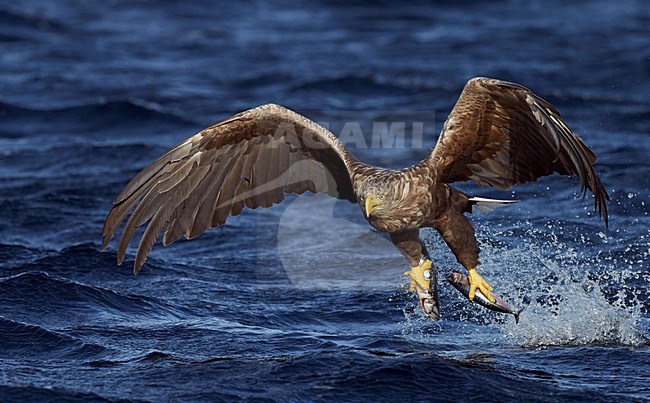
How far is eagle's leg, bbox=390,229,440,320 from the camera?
22.6ft

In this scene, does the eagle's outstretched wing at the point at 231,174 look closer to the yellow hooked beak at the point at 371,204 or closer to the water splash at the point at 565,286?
the yellow hooked beak at the point at 371,204

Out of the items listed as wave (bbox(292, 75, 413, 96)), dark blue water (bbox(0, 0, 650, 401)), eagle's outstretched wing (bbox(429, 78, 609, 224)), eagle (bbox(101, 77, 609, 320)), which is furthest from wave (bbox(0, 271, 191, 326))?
wave (bbox(292, 75, 413, 96))

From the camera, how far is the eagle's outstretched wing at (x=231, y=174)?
7230 mm

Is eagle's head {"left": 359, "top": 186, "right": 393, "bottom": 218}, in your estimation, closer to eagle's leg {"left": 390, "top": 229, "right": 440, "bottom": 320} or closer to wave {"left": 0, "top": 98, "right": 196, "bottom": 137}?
eagle's leg {"left": 390, "top": 229, "right": 440, "bottom": 320}

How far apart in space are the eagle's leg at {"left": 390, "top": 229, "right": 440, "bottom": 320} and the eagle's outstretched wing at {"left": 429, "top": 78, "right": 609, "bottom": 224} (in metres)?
0.44

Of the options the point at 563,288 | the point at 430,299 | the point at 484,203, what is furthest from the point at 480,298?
the point at 563,288

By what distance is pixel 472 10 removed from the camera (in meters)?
19.9

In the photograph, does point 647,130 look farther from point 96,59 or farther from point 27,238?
point 96,59

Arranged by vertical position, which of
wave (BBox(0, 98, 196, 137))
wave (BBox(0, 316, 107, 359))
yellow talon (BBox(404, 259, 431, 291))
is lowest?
wave (BBox(0, 316, 107, 359))

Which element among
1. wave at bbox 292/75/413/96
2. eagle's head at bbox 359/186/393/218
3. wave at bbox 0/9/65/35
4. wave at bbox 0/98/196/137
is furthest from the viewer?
wave at bbox 0/9/65/35

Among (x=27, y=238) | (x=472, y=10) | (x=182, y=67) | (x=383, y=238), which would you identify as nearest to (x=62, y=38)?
(x=182, y=67)

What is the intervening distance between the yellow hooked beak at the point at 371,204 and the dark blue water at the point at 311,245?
964 millimetres

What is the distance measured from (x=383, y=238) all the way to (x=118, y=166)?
3.84 metres

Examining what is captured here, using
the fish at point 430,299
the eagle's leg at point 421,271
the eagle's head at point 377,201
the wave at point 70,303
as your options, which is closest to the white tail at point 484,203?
the eagle's leg at point 421,271
